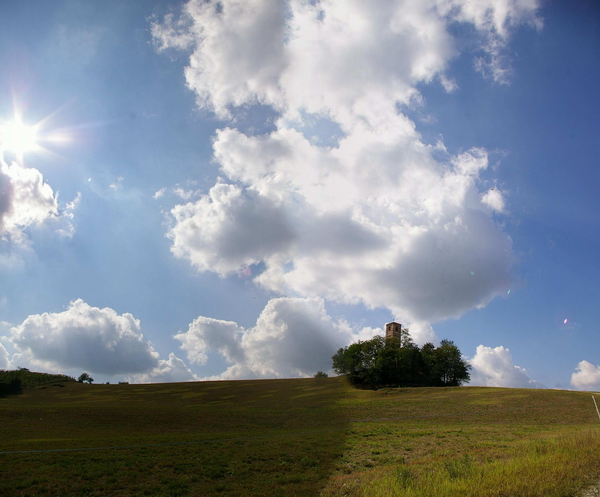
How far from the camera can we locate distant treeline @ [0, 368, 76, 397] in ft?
293

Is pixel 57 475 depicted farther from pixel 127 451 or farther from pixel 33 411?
pixel 33 411

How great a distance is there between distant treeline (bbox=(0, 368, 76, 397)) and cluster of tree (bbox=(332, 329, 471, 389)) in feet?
279

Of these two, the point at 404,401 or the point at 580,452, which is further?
the point at 404,401

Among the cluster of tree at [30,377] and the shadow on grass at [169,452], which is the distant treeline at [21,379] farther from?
the shadow on grass at [169,452]

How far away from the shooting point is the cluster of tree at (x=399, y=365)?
92938 millimetres

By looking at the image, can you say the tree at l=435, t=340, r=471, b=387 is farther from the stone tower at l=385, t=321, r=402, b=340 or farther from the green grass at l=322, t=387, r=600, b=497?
the green grass at l=322, t=387, r=600, b=497

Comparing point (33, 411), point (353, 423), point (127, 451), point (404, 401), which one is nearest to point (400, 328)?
point (404, 401)

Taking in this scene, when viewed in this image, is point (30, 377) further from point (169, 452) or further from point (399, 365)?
point (169, 452)

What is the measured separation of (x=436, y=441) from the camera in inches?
950

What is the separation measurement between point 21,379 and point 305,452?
114114 mm

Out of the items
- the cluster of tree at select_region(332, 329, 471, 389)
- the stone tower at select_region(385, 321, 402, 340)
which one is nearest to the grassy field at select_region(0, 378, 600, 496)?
the cluster of tree at select_region(332, 329, 471, 389)

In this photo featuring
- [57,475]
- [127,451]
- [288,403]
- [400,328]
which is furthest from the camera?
[400,328]

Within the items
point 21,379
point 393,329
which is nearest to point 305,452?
point 393,329

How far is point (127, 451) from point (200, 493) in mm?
10580
